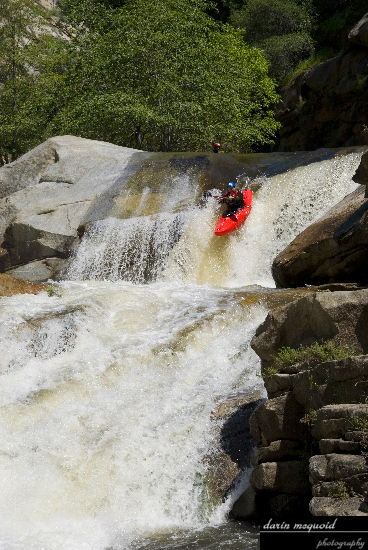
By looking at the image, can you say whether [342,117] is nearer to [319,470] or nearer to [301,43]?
[301,43]

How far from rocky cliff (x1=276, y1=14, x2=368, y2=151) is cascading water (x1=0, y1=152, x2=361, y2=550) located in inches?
454

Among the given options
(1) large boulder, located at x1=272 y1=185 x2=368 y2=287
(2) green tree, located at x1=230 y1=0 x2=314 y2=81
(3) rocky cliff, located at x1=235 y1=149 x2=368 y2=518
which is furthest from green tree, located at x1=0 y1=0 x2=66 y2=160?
(3) rocky cliff, located at x1=235 y1=149 x2=368 y2=518

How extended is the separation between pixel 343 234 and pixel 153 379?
3.95m

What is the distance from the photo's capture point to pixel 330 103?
23.1m

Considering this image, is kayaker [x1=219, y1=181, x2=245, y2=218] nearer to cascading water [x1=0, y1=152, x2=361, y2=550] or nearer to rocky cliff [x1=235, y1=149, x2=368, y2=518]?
cascading water [x1=0, y1=152, x2=361, y2=550]

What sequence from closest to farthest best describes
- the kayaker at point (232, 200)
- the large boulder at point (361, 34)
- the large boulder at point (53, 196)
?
the kayaker at point (232, 200) → the large boulder at point (53, 196) → the large boulder at point (361, 34)

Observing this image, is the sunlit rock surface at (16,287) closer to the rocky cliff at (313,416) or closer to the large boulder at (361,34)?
the rocky cliff at (313,416)

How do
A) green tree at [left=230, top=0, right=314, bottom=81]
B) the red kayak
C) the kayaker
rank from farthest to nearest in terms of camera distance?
green tree at [left=230, top=0, right=314, bottom=81], the kayaker, the red kayak

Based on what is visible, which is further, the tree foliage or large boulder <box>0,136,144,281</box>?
the tree foliage

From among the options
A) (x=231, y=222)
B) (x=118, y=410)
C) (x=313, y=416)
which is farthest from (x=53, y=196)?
(x=313, y=416)

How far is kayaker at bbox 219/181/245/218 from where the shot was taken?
550 inches

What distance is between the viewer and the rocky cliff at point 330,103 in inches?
852

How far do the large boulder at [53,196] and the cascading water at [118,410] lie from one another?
3405 mm

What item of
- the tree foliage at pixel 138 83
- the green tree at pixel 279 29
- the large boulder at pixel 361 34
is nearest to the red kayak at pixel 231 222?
the tree foliage at pixel 138 83
